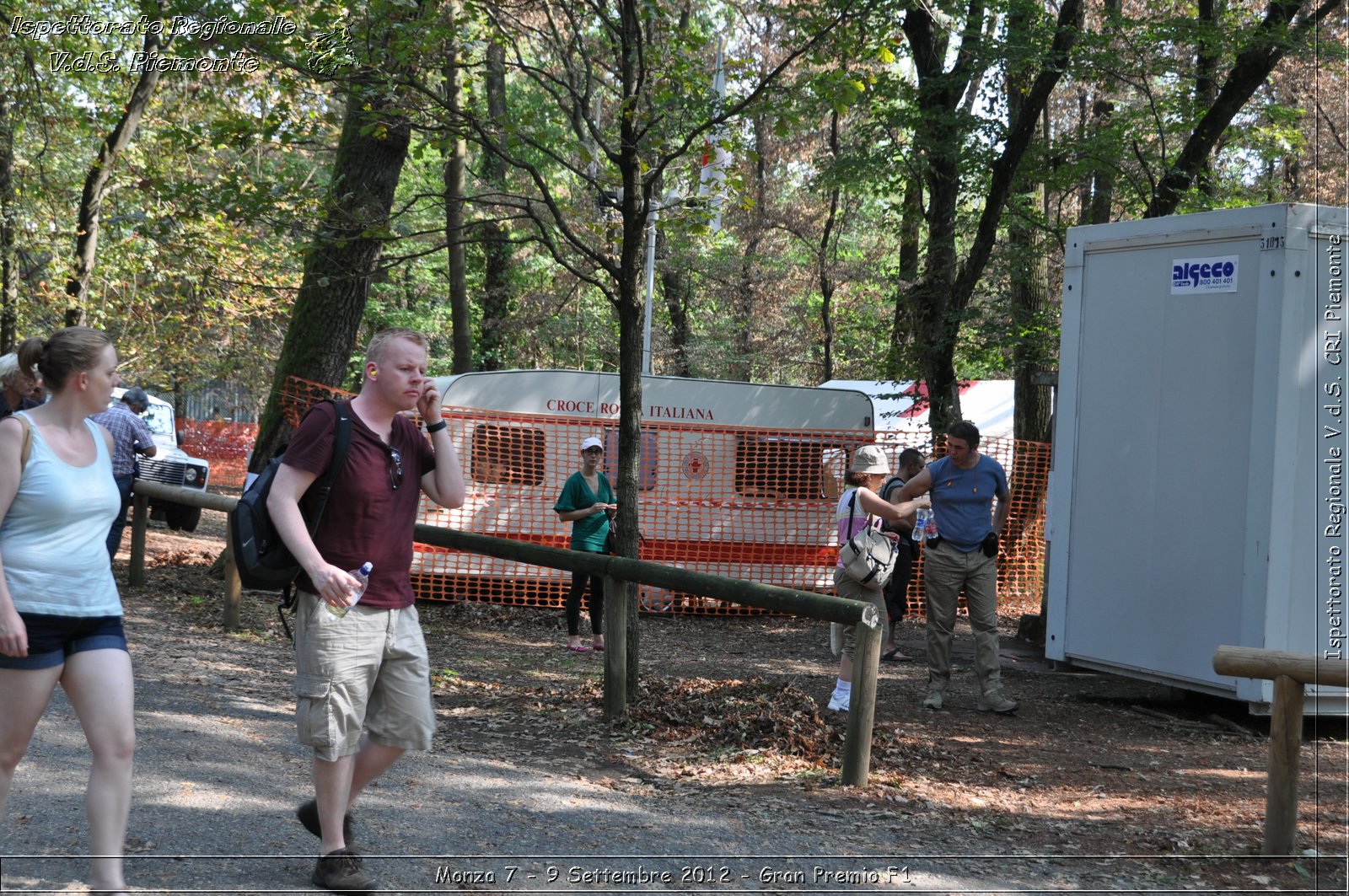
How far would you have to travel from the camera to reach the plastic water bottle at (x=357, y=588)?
3.88 metres

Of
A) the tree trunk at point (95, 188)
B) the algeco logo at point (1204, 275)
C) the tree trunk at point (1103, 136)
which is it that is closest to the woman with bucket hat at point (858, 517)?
the algeco logo at point (1204, 275)

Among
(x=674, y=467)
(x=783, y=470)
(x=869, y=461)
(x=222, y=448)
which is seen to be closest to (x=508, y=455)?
(x=674, y=467)

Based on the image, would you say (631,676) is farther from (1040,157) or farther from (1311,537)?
(1040,157)

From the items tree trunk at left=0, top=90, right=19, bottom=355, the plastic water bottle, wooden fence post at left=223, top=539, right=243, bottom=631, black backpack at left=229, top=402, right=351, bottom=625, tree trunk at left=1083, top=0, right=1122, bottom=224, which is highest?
tree trunk at left=1083, top=0, right=1122, bottom=224

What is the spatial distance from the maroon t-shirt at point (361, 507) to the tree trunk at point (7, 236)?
1418 cm

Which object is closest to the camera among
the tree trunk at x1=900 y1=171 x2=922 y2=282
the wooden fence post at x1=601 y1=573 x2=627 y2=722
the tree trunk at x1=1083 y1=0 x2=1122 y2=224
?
the wooden fence post at x1=601 y1=573 x2=627 y2=722

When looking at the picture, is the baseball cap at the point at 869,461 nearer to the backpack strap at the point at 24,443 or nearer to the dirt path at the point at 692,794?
the dirt path at the point at 692,794

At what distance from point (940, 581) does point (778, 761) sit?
2.47 m

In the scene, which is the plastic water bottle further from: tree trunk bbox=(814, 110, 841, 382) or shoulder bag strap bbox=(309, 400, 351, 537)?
tree trunk bbox=(814, 110, 841, 382)

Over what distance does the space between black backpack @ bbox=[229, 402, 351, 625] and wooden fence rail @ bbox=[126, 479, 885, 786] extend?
111 inches

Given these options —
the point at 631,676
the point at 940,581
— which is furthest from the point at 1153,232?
the point at 631,676

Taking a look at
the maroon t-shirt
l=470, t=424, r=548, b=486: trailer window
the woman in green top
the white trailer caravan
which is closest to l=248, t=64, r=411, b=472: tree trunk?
the white trailer caravan

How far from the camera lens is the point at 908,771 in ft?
21.5

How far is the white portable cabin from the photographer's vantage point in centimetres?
751
